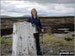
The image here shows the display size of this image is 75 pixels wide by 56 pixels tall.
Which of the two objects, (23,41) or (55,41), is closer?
(23,41)

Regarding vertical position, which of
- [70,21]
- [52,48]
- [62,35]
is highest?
[70,21]

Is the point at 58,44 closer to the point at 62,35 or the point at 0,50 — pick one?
the point at 62,35

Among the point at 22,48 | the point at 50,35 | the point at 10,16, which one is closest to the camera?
the point at 22,48

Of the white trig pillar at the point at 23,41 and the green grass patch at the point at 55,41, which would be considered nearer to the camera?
the white trig pillar at the point at 23,41

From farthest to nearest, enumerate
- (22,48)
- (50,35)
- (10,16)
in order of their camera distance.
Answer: (50,35) → (10,16) → (22,48)

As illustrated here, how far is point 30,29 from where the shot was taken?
156 centimetres

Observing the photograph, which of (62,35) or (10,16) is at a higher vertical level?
(10,16)

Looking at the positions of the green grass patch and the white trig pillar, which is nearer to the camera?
the white trig pillar

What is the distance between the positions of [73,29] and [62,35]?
1.13 feet

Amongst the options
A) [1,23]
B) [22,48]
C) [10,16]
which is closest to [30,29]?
[22,48]

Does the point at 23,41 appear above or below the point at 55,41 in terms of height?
above

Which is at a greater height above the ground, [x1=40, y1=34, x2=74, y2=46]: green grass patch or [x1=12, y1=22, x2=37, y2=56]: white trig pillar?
[x1=12, y1=22, x2=37, y2=56]: white trig pillar

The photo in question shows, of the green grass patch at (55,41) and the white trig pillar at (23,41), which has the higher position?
the white trig pillar at (23,41)

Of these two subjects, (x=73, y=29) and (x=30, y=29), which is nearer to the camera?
(x=30, y=29)
